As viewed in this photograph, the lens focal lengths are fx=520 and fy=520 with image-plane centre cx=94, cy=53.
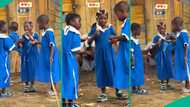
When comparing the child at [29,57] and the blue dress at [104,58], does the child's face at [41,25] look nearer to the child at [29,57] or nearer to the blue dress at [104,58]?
the child at [29,57]

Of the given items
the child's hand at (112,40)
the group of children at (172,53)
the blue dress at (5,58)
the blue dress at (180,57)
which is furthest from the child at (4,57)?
the blue dress at (180,57)

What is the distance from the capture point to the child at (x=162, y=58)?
582 centimetres

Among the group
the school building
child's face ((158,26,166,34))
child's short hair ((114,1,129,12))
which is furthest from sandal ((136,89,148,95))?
child's short hair ((114,1,129,12))

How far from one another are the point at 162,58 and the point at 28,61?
197 cm

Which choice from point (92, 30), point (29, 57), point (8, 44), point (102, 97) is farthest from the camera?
point (29, 57)

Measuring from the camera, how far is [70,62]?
5.88 meters

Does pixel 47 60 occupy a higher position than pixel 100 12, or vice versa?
pixel 100 12

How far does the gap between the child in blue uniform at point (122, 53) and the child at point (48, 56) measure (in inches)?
29.0

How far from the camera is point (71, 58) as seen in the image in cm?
589

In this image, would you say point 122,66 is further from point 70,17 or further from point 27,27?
point 27,27

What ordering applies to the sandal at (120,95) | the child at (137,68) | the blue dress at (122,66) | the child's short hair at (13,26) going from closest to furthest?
the child at (137,68) < the blue dress at (122,66) < the sandal at (120,95) < the child's short hair at (13,26)

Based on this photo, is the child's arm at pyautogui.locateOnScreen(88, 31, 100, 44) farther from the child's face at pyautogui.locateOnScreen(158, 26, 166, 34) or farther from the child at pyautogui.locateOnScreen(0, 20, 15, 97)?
the child at pyautogui.locateOnScreen(0, 20, 15, 97)

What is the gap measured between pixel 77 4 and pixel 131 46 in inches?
42.6

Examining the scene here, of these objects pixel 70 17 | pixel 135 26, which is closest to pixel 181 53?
pixel 135 26
